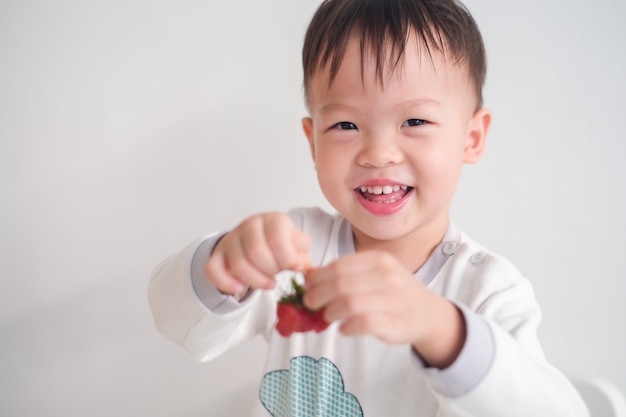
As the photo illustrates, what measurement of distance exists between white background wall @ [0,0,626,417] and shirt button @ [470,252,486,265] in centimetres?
29

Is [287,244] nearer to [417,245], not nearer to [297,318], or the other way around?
[297,318]

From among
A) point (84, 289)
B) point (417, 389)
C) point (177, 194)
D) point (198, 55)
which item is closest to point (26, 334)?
point (84, 289)

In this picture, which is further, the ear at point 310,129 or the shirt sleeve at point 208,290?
the ear at point 310,129

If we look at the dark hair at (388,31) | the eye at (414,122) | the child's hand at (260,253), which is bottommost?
the child's hand at (260,253)

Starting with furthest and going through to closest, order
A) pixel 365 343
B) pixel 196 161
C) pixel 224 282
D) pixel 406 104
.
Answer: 1. pixel 196 161
2. pixel 365 343
3. pixel 406 104
4. pixel 224 282

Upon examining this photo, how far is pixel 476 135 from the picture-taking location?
82cm

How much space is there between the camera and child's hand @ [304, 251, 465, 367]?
1.62 feet

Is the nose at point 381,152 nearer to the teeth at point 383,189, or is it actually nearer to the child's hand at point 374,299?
the teeth at point 383,189

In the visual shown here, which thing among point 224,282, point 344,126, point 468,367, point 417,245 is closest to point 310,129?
point 344,126

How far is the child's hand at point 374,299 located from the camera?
0.49 metres

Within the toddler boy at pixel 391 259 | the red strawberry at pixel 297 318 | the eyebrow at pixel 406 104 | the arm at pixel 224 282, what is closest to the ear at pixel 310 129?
the toddler boy at pixel 391 259

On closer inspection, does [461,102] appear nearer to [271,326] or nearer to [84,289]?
[271,326]

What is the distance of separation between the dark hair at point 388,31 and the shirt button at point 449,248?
0.79ft

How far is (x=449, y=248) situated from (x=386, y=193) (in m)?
0.14
